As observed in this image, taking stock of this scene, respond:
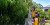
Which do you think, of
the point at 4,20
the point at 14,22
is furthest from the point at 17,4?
the point at 14,22

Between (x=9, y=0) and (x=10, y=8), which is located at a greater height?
(x=9, y=0)

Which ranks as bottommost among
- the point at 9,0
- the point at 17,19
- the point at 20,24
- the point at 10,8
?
the point at 20,24

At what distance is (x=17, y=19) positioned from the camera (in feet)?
29.3

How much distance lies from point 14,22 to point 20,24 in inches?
31.0

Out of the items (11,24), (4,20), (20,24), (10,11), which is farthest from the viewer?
(20,24)

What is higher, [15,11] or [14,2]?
[14,2]

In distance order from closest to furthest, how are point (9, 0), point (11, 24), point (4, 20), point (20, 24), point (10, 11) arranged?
point (9, 0) < point (4, 20) < point (10, 11) < point (11, 24) < point (20, 24)

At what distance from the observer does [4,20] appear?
708 centimetres

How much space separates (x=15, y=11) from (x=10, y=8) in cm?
47

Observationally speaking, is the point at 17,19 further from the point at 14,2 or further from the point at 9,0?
the point at 9,0

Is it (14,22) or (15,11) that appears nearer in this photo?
(15,11)

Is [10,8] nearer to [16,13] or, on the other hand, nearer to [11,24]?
[16,13]

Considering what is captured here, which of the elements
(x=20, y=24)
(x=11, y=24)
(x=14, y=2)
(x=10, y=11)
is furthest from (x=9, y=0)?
(x=20, y=24)

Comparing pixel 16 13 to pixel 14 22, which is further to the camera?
pixel 14 22
